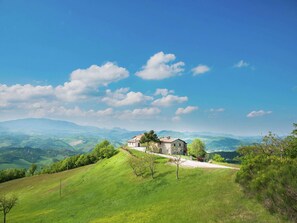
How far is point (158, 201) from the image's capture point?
48688 mm

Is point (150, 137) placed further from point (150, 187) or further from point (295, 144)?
point (295, 144)

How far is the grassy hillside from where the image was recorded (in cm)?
3672

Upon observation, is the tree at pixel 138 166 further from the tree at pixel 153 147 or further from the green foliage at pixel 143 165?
the tree at pixel 153 147

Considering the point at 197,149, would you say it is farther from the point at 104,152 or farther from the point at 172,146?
the point at 104,152

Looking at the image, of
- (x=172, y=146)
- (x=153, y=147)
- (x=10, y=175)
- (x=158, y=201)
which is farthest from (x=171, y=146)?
(x=10, y=175)

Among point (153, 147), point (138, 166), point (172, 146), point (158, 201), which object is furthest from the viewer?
point (172, 146)

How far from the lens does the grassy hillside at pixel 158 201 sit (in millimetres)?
36719

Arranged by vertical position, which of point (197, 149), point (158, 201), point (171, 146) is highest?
point (171, 146)

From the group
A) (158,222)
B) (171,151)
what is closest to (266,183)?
(158,222)

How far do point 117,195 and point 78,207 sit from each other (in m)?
10.6

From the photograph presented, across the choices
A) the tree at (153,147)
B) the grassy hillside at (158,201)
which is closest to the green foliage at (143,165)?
the grassy hillside at (158,201)

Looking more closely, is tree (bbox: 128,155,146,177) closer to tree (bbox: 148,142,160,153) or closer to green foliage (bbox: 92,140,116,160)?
tree (bbox: 148,142,160,153)

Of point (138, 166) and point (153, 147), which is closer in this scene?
point (138, 166)

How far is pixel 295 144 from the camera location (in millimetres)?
44688
